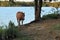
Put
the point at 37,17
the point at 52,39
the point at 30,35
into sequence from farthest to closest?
the point at 37,17 → the point at 30,35 → the point at 52,39

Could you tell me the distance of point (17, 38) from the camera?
710cm

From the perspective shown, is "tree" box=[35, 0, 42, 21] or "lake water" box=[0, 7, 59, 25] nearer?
"lake water" box=[0, 7, 59, 25]

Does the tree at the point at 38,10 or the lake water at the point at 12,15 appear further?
the tree at the point at 38,10

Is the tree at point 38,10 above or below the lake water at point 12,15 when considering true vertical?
above

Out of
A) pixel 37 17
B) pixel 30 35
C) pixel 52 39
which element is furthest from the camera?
pixel 37 17

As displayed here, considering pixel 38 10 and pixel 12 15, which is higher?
pixel 38 10

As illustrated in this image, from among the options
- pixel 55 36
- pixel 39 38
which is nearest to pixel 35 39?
pixel 39 38

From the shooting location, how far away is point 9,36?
7.09 meters

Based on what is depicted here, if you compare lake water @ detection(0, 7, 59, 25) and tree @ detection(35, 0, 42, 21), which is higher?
tree @ detection(35, 0, 42, 21)

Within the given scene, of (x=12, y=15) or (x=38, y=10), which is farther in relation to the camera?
(x=12, y=15)

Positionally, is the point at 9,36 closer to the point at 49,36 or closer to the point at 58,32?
the point at 49,36

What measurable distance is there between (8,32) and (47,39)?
126 cm

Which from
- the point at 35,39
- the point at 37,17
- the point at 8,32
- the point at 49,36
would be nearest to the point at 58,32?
the point at 49,36

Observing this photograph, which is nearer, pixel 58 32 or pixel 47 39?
pixel 47 39
